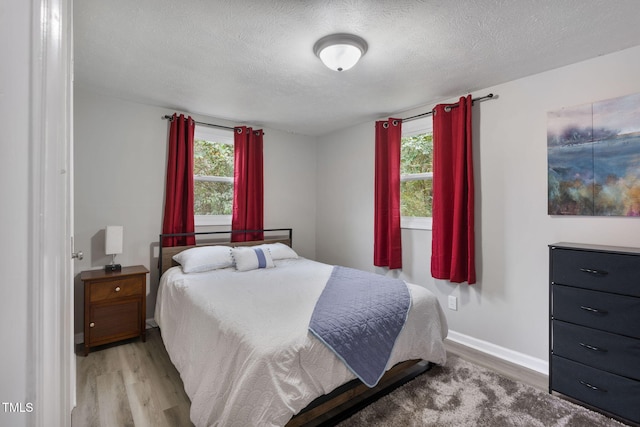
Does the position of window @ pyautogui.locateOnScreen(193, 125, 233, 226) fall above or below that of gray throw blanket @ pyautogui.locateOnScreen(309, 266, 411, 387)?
above

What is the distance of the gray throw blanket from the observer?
5.45ft

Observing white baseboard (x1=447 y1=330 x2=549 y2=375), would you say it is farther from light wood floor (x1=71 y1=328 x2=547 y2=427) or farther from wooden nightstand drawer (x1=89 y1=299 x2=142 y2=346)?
wooden nightstand drawer (x1=89 y1=299 x2=142 y2=346)

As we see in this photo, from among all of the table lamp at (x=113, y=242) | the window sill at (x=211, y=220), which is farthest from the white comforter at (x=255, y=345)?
the window sill at (x=211, y=220)

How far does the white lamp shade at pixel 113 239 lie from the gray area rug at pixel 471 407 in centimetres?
246

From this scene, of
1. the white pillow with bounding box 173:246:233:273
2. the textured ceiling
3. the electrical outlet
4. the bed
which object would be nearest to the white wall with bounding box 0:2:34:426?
the bed

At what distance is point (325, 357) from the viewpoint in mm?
1580

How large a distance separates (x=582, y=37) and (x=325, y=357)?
8.24ft

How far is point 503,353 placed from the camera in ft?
8.51

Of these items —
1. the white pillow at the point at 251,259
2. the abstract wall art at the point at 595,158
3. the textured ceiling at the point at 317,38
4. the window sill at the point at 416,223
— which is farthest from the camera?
the window sill at the point at 416,223

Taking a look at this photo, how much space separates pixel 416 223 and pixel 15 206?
10.7 feet

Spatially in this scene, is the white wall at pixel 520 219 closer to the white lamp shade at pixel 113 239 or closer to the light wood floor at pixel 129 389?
the light wood floor at pixel 129 389

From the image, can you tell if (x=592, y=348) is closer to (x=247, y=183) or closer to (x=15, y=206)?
(x=15, y=206)

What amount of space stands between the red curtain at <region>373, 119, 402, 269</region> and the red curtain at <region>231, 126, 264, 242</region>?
151cm

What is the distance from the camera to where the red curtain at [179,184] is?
10.5 ft
